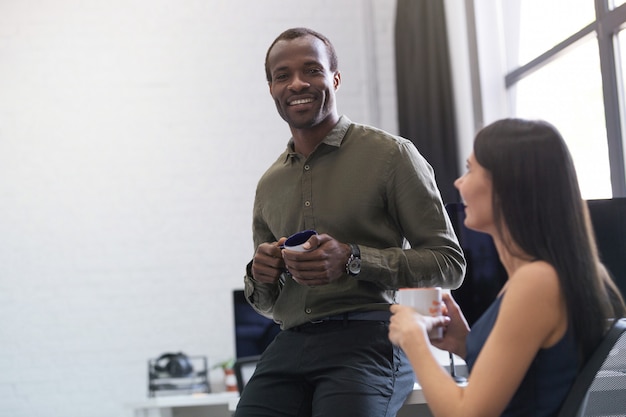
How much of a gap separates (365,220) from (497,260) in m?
0.82

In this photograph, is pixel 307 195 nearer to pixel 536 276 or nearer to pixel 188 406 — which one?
pixel 536 276

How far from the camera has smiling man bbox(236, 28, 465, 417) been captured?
168 cm

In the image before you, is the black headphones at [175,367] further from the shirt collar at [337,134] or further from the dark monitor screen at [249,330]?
the shirt collar at [337,134]

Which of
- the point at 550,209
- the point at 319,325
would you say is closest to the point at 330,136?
the point at 319,325

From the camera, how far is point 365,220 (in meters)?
1.84

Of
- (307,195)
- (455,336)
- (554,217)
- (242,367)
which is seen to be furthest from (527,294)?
(242,367)

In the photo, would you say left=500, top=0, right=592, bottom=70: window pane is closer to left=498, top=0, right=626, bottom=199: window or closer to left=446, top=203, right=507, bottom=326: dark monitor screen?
left=498, top=0, right=626, bottom=199: window

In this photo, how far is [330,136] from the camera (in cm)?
197

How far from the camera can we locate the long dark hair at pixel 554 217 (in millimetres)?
1192

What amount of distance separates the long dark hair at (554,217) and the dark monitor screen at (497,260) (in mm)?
1227

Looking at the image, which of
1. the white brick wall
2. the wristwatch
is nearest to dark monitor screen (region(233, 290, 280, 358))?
the white brick wall

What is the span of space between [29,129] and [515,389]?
439 centimetres

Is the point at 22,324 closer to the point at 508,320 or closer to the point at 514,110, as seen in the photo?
the point at 514,110

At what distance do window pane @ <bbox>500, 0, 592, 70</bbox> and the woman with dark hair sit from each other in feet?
9.75
